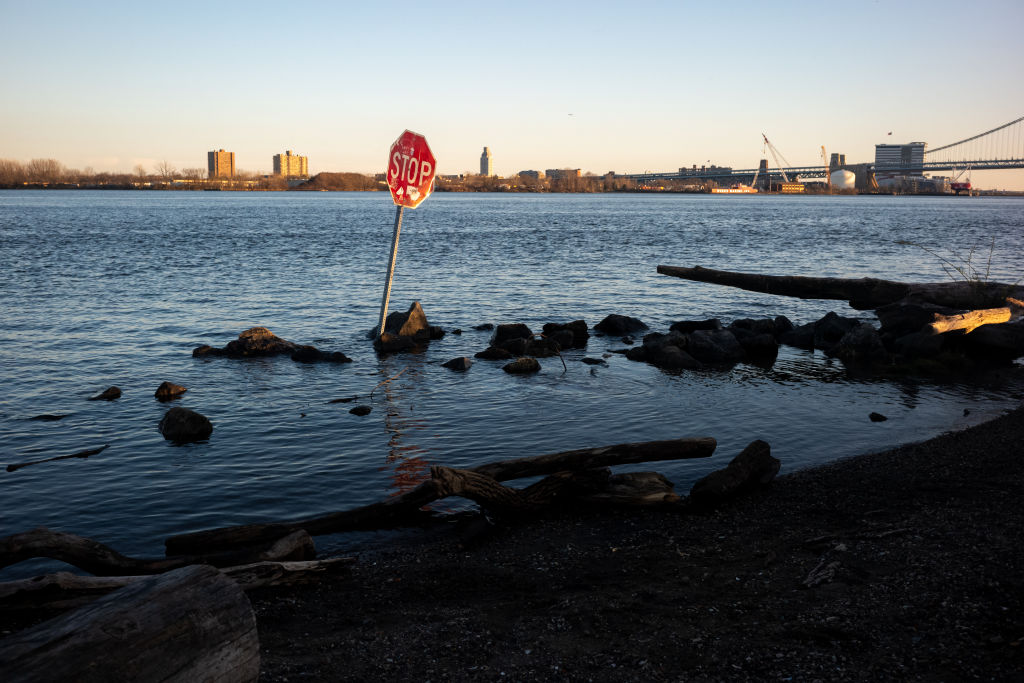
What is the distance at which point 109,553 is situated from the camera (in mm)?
7051

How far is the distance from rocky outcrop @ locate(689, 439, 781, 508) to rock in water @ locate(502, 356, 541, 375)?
7.97m

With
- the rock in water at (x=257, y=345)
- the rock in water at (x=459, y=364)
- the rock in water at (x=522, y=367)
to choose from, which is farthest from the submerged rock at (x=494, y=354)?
the rock in water at (x=257, y=345)

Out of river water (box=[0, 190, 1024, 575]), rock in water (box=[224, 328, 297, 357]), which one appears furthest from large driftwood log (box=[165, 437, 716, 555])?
rock in water (box=[224, 328, 297, 357])

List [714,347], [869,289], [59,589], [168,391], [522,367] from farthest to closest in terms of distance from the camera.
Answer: [869,289], [714,347], [522,367], [168,391], [59,589]

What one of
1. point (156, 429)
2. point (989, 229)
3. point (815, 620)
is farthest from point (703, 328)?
point (989, 229)

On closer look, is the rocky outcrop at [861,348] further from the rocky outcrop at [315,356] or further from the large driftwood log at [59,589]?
the large driftwood log at [59,589]

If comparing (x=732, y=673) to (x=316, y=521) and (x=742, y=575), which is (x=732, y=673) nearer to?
(x=742, y=575)

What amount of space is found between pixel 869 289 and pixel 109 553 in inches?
940

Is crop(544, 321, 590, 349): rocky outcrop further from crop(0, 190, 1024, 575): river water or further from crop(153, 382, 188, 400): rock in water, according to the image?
crop(153, 382, 188, 400): rock in water

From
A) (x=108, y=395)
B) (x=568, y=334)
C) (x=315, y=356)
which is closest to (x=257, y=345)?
(x=315, y=356)

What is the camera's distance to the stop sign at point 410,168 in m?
18.1

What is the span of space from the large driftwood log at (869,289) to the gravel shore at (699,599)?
51.9 ft

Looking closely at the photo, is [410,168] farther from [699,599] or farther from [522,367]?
[699,599]

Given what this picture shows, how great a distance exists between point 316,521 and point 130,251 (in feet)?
154
